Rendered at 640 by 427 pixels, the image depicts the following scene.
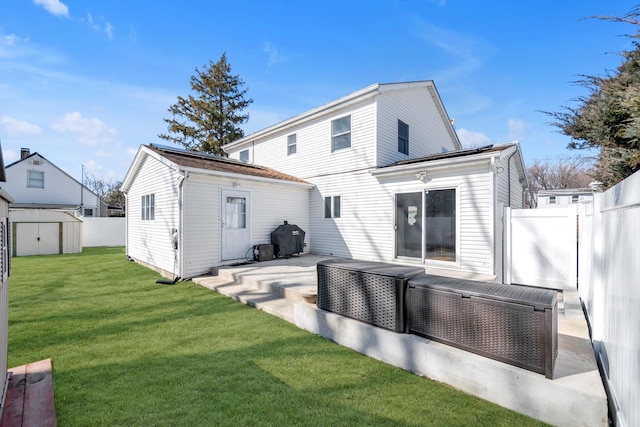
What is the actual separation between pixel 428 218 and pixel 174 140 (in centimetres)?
2215

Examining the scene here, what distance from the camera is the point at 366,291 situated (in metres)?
3.31

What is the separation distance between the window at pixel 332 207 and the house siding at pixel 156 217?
16.0 feet

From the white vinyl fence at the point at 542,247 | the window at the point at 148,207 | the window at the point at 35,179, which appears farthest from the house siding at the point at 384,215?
the window at the point at 35,179

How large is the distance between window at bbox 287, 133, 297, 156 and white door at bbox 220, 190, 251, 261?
3.71 meters

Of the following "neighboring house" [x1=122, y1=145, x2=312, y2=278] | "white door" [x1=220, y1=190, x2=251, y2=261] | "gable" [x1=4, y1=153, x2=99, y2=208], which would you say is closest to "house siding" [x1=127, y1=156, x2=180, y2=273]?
"neighboring house" [x1=122, y1=145, x2=312, y2=278]

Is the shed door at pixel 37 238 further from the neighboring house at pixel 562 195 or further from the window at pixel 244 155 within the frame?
the neighboring house at pixel 562 195

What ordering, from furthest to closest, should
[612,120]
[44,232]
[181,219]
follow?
1. [44,232]
2. [181,219]
3. [612,120]

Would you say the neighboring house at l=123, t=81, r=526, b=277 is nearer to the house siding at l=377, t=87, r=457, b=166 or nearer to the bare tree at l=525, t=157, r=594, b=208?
the house siding at l=377, t=87, r=457, b=166

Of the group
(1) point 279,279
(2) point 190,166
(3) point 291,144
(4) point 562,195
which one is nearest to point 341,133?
(3) point 291,144

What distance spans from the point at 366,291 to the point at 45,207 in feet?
80.9

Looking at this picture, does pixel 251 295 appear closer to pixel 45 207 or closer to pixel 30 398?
pixel 30 398

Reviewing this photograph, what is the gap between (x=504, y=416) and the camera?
2199 millimetres

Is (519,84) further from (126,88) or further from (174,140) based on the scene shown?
(174,140)

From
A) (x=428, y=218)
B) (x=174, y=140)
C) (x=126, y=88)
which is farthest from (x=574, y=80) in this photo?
(x=174, y=140)
